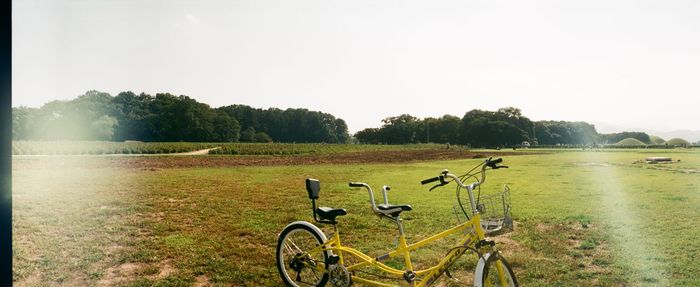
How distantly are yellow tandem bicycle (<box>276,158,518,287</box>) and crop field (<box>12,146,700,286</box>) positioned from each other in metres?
0.59

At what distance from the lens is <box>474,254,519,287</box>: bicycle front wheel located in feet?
11.4

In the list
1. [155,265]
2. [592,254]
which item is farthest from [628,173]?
[155,265]

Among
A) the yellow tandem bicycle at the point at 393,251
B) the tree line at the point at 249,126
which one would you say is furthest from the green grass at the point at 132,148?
the yellow tandem bicycle at the point at 393,251

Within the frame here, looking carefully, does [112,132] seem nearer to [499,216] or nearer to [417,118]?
[417,118]

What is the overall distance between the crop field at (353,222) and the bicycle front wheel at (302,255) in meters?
0.36

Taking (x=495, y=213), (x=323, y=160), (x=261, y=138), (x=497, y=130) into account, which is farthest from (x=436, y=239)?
(x=261, y=138)

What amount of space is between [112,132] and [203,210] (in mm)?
21225

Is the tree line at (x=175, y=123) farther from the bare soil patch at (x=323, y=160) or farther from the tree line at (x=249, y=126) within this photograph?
the bare soil patch at (x=323, y=160)

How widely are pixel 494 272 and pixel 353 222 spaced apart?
4042 mm

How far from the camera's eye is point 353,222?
7504 mm

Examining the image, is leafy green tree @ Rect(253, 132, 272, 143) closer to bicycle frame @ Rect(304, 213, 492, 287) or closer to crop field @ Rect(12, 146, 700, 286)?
crop field @ Rect(12, 146, 700, 286)

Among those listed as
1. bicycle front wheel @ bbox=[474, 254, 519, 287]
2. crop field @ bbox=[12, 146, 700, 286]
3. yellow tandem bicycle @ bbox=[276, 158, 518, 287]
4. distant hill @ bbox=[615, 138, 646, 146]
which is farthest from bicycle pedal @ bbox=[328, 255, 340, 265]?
distant hill @ bbox=[615, 138, 646, 146]

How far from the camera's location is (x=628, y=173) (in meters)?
13.9

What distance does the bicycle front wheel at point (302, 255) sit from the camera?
4.44m
